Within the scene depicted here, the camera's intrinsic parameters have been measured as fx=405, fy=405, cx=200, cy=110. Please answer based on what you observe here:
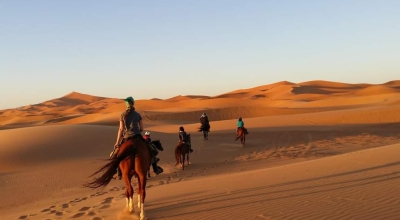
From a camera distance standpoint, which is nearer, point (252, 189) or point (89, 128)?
point (252, 189)

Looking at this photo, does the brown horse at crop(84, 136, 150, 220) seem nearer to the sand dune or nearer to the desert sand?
the desert sand

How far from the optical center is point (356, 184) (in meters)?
9.62

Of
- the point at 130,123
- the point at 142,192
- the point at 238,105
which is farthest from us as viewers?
the point at 238,105

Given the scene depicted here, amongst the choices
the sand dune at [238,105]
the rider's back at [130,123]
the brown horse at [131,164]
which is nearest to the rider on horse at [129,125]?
the rider's back at [130,123]

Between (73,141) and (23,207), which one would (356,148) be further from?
(23,207)

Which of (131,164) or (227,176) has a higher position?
(131,164)

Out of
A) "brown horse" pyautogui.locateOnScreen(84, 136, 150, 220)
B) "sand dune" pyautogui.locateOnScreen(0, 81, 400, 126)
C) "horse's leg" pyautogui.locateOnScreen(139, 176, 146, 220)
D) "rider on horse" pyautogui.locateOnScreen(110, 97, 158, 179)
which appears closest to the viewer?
"horse's leg" pyautogui.locateOnScreen(139, 176, 146, 220)

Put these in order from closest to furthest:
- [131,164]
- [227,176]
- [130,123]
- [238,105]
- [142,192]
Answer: [142,192] → [131,164] → [130,123] → [227,176] → [238,105]

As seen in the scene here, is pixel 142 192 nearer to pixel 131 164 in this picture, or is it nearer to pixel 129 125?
pixel 131 164

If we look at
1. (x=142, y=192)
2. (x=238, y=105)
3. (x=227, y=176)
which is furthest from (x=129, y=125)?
(x=238, y=105)

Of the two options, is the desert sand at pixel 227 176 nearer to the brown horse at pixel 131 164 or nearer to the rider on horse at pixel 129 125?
the brown horse at pixel 131 164

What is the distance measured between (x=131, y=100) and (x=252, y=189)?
12.4 feet

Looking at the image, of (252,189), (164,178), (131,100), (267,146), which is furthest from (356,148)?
(131,100)

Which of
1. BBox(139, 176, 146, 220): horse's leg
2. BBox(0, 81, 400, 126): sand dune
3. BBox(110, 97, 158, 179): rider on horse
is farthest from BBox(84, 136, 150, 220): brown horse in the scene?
BBox(0, 81, 400, 126): sand dune
